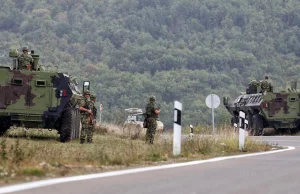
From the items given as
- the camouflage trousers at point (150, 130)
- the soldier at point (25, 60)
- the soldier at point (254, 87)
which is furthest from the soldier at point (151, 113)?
the soldier at point (254, 87)

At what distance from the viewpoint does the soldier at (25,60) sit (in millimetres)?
24000

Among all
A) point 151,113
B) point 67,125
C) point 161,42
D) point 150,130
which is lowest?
point 150,130

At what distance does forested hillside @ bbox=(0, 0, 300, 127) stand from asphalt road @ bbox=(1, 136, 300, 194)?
83071mm

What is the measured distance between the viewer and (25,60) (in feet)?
79.1

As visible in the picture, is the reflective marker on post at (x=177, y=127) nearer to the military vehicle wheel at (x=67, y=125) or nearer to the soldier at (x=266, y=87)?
the military vehicle wheel at (x=67, y=125)

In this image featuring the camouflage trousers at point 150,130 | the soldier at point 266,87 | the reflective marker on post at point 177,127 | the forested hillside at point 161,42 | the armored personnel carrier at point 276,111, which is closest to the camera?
the reflective marker on post at point 177,127

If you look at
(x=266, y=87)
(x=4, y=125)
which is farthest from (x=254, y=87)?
(x=4, y=125)

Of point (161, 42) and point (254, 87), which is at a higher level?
point (161, 42)

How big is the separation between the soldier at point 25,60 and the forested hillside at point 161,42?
72617mm

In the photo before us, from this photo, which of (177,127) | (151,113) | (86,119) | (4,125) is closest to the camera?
(177,127)

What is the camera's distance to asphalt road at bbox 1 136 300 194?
9953 mm

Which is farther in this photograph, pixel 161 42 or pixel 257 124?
pixel 161 42

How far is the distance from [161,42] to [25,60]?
5307 inches

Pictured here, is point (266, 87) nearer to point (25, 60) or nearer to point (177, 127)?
point (25, 60)
